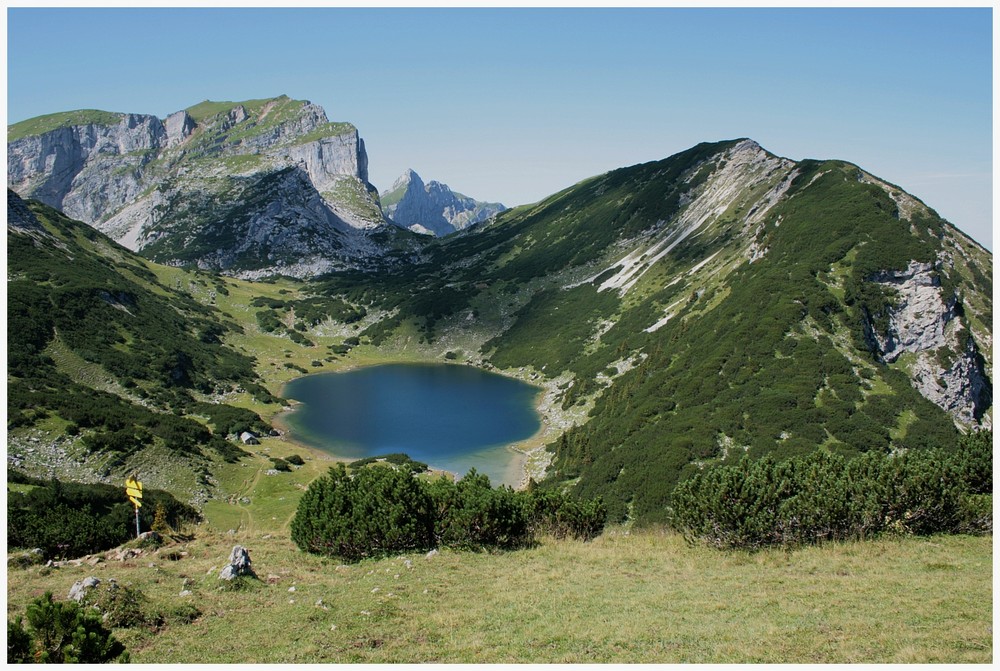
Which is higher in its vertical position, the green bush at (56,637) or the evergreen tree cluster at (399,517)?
the green bush at (56,637)

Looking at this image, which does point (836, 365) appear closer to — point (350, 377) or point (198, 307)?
point (350, 377)

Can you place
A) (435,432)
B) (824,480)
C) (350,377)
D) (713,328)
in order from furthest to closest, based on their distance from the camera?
(350,377) → (435,432) → (713,328) → (824,480)

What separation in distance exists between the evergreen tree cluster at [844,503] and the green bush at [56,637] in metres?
24.1

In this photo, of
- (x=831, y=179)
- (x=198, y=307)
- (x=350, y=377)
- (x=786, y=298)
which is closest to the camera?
(x=786, y=298)

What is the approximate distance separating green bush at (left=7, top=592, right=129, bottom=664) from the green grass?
8.65 ft

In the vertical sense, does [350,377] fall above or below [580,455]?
above

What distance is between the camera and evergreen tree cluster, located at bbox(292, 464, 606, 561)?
1063 inches

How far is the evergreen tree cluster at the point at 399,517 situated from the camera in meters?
27.0

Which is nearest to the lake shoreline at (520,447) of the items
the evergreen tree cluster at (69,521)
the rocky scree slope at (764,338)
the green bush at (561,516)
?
the rocky scree slope at (764,338)

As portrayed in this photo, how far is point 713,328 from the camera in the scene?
8094cm

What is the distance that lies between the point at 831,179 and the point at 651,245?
47.3m

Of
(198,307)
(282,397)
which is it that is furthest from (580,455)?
(198,307)

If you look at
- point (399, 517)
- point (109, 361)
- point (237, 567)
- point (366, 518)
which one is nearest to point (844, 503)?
point (399, 517)

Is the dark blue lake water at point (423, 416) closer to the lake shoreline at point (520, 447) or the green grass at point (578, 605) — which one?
the lake shoreline at point (520, 447)
